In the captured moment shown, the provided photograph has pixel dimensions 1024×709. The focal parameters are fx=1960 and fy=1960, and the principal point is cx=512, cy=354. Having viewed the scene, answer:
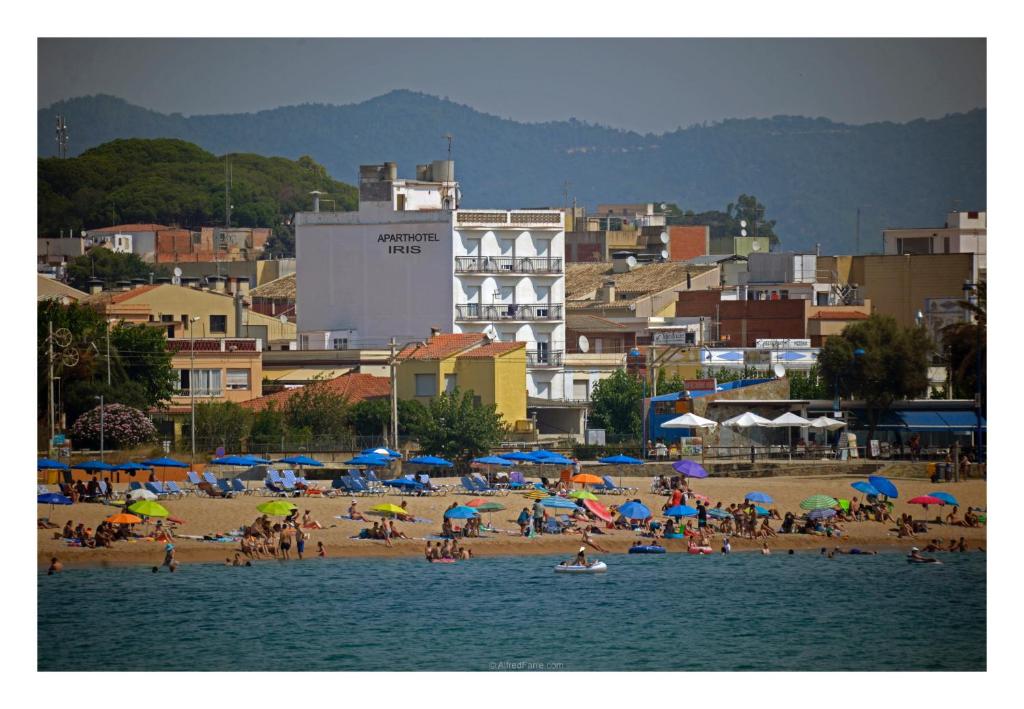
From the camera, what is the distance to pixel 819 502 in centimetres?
4897

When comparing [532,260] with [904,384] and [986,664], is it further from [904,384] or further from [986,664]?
[986,664]

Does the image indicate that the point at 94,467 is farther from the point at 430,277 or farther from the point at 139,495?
the point at 430,277

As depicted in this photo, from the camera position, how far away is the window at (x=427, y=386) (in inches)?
2554

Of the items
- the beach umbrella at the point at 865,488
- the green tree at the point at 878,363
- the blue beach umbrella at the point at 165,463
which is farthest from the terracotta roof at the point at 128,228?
the beach umbrella at the point at 865,488

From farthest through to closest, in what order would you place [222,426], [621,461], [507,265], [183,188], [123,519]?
[183,188] → [507,265] → [222,426] → [621,461] → [123,519]

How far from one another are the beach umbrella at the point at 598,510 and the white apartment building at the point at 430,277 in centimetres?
2477

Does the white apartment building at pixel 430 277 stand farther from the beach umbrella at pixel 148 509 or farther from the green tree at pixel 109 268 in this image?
the beach umbrella at pixel 148 509

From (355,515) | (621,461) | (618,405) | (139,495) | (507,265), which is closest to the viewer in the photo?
(139,495)

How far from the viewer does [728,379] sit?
70.6 m

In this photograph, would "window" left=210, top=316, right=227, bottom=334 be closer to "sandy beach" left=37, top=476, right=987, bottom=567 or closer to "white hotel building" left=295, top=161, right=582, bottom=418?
"white hotel building" left=295, top=161, right=582, bottom=418

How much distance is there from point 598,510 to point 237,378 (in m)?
21.9

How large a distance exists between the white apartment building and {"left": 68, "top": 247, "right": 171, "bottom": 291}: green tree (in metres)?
25.3

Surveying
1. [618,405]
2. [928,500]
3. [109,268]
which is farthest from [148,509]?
[109,268]

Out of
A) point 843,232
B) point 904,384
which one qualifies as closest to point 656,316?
point 904,384
